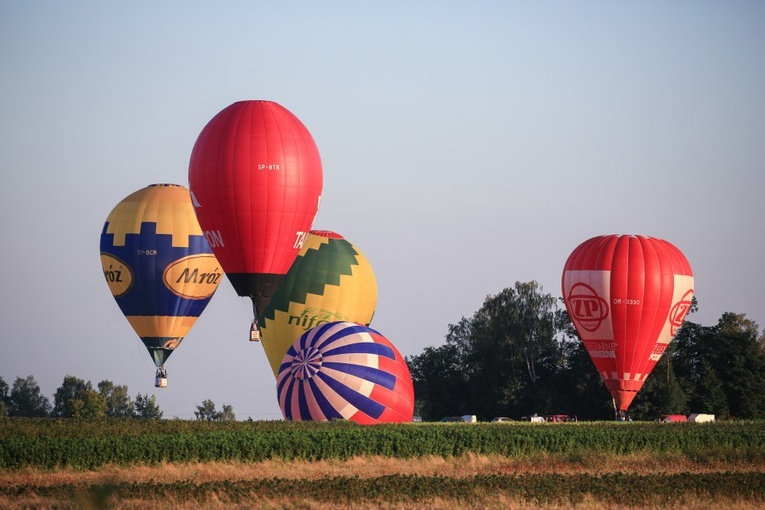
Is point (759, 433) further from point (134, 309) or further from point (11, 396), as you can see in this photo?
point (11, 396)

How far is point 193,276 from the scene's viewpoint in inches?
2272

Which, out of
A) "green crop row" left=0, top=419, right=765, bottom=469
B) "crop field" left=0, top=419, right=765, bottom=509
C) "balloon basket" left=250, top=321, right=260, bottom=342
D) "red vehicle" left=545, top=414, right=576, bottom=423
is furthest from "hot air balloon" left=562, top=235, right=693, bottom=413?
"balloon basket" left=250, top=321, right=260, bottom=342

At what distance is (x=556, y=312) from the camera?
3462 inches

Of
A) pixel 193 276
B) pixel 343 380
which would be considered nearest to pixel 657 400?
pixel 193 276

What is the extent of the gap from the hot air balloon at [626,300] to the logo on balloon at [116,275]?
20.8 m

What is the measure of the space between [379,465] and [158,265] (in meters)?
22.2

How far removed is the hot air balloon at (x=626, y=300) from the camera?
187 ft

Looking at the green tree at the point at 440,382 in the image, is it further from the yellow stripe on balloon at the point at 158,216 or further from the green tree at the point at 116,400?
the green tree at the point at 116,400

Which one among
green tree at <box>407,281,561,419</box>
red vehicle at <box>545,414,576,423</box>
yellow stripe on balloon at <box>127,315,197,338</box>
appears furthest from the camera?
green tree at <box>407,281,561,419</box>

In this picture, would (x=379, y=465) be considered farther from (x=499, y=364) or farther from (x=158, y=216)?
(x=499, y=364)

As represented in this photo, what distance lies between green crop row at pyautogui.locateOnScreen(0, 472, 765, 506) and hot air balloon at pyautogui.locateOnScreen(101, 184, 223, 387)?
27.3m

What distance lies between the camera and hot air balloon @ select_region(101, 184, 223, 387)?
56.9 m

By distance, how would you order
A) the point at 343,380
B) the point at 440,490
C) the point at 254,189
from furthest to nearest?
the point at 343,380 < the point at 254,189 < the point at 440,490

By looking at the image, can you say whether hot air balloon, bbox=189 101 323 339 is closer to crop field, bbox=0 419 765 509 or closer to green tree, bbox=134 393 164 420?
crop field, bbox=0 419 765 509
